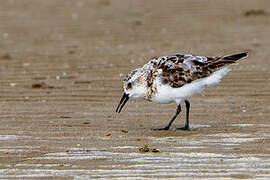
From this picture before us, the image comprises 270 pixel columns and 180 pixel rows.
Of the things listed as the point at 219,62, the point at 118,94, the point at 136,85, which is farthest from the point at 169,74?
the point at 118,94

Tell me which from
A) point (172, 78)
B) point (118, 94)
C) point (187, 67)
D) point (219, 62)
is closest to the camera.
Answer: point (172, 78)

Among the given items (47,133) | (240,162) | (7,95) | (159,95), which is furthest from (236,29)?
(240,162)

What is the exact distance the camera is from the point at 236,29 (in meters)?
15.8

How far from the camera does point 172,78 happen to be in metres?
9.22

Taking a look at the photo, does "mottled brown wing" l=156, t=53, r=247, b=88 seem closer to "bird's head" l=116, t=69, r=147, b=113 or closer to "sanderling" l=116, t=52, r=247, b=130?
"sanderling" l=116, t=52, r=247, b=130

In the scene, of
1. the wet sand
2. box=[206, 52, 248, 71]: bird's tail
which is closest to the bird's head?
the wet sand

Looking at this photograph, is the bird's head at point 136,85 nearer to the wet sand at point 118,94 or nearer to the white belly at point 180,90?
the white belly at point 180,90

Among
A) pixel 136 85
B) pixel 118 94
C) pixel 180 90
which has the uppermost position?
pixel 136 85

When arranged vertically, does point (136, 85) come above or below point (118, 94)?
above

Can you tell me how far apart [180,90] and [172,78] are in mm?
195

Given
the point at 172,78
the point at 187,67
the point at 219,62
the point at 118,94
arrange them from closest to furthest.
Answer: the point at 172,78
the point at 187,67
the point at 219,62
the point at 118,94

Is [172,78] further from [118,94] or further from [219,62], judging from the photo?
[118,94]

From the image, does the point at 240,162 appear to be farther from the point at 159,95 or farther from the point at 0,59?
the point at 0,59

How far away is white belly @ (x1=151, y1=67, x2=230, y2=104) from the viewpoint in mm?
9180
